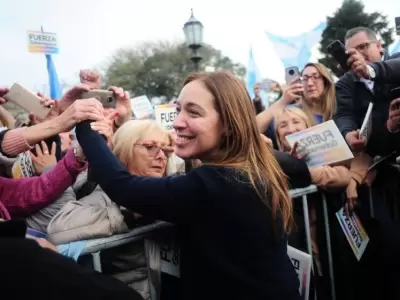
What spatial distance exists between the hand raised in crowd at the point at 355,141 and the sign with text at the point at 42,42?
12.2ft

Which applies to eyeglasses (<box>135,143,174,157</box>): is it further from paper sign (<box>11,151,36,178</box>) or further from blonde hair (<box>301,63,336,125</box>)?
blonde hair (<box>301,63,336,125</box>)

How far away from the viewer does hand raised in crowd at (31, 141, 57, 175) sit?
2.67 meters

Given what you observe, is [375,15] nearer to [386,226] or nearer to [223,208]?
[386,226]

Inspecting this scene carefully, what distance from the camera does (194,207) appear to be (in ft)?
4.90

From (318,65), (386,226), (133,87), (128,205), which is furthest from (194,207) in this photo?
(133,87)

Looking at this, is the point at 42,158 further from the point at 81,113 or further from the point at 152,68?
the point at 152,68

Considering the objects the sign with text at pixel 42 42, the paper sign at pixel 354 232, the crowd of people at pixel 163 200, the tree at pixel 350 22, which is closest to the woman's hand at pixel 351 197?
the paper sign at pixel 354 232

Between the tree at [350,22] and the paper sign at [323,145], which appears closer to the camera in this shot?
the paper sign at [323,145]

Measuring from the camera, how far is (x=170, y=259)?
1.84 meters

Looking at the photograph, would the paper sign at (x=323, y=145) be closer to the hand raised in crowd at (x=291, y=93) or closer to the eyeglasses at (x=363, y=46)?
the hand raised in crowd at (x=291, y=93)

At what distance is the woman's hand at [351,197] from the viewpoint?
9.49ft

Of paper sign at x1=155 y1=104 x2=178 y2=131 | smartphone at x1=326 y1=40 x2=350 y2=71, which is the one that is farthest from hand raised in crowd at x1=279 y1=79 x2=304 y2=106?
paper sign at x1=155 y1=104 x2=178 y2=131

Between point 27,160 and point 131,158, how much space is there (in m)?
0.86

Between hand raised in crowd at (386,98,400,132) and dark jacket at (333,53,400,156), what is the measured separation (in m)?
0.13
